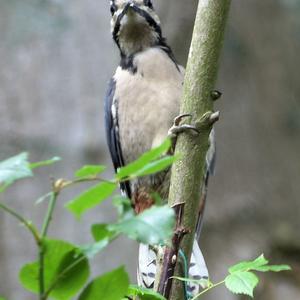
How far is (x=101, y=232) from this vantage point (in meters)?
0.67

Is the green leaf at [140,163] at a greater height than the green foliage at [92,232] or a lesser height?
greater

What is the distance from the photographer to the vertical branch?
4.65ft

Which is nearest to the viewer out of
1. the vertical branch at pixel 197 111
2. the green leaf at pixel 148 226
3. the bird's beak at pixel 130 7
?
the green leaf at pixel 148 226

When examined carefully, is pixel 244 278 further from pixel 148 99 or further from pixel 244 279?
pixel 148 99

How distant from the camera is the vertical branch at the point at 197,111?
142 centimetres

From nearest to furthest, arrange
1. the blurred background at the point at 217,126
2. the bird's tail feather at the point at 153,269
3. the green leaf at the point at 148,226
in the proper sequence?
the green leaf at the point at 148,226, the bird's tail feather at the point at 153,269, the blurred background at the point at 217,126

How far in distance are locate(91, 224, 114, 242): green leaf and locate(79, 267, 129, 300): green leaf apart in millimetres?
42

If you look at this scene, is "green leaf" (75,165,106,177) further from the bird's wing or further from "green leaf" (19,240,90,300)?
the bird's wing

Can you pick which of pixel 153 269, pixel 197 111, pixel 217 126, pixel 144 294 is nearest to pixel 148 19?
pixel 153 269

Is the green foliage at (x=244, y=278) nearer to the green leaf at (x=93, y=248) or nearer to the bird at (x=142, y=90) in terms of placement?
the green leaf at (x=93, y=248)

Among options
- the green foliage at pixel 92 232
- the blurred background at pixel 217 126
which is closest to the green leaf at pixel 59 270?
the green foliage at pixel 92 232

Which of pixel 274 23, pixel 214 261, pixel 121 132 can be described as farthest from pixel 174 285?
pixel 274 23

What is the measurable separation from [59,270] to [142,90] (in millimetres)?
2073

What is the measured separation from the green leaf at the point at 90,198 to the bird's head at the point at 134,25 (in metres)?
2.00
